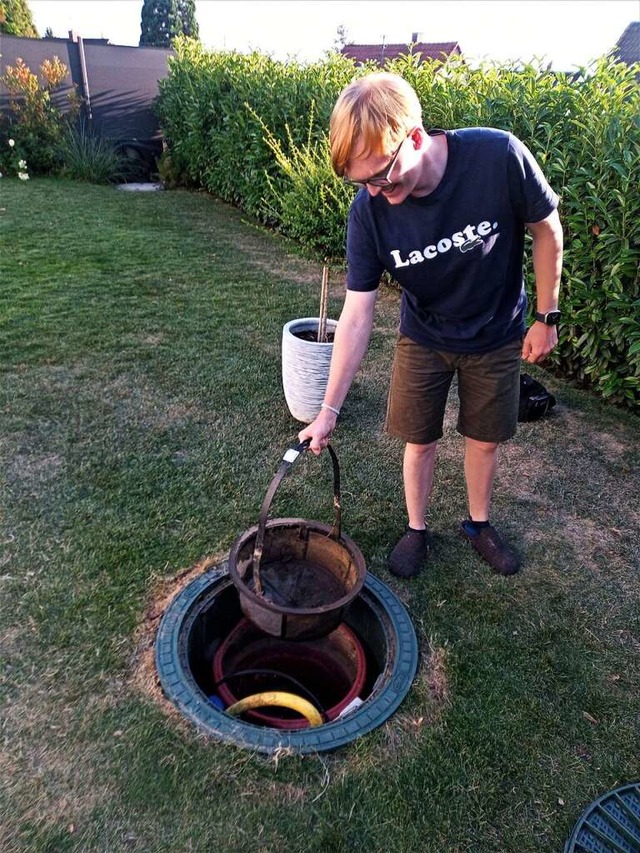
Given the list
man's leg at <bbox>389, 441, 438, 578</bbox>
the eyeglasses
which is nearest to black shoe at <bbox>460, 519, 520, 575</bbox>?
man's leg at <bbox>389, 441, 438, 578</bbox>

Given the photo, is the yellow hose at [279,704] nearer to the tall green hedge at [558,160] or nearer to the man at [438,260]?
the man at [438,260]

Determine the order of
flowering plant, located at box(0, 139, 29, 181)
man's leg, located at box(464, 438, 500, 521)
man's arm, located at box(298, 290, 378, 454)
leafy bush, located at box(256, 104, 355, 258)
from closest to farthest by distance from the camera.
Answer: man's arm, located at box(298, 290, 378, 454)
man's leg, located at box(464, 438, 500, 521)
leafy bush, located at box(256, 104, 355, 258)
flowering plant, located at box(0, 139, 29, 181)

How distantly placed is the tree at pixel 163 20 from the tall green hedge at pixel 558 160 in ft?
66.4

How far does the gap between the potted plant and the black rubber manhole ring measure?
2.13 meters

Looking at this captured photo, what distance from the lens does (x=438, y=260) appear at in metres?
1.87

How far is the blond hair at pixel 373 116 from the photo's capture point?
1521 millimetres

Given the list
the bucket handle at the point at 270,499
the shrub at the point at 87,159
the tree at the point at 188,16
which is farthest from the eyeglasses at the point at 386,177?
the tree at the point at 188,16

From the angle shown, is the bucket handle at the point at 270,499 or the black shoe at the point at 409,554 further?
the black shoe at the point at 409,554

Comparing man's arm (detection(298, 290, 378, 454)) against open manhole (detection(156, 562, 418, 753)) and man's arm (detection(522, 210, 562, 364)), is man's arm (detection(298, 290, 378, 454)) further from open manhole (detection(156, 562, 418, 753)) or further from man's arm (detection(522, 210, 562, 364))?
open manhole (detection(156, 562, 418, 753))

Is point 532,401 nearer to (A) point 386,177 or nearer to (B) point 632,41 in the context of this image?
(A) point 386,177

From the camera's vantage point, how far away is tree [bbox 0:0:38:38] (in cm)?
1628

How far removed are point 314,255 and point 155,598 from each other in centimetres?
489

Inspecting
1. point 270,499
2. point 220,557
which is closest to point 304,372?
point 220,557

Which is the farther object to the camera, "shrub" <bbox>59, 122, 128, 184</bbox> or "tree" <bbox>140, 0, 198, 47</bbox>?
"tree" <bbox>140, 0, 198, 47</bbox>
